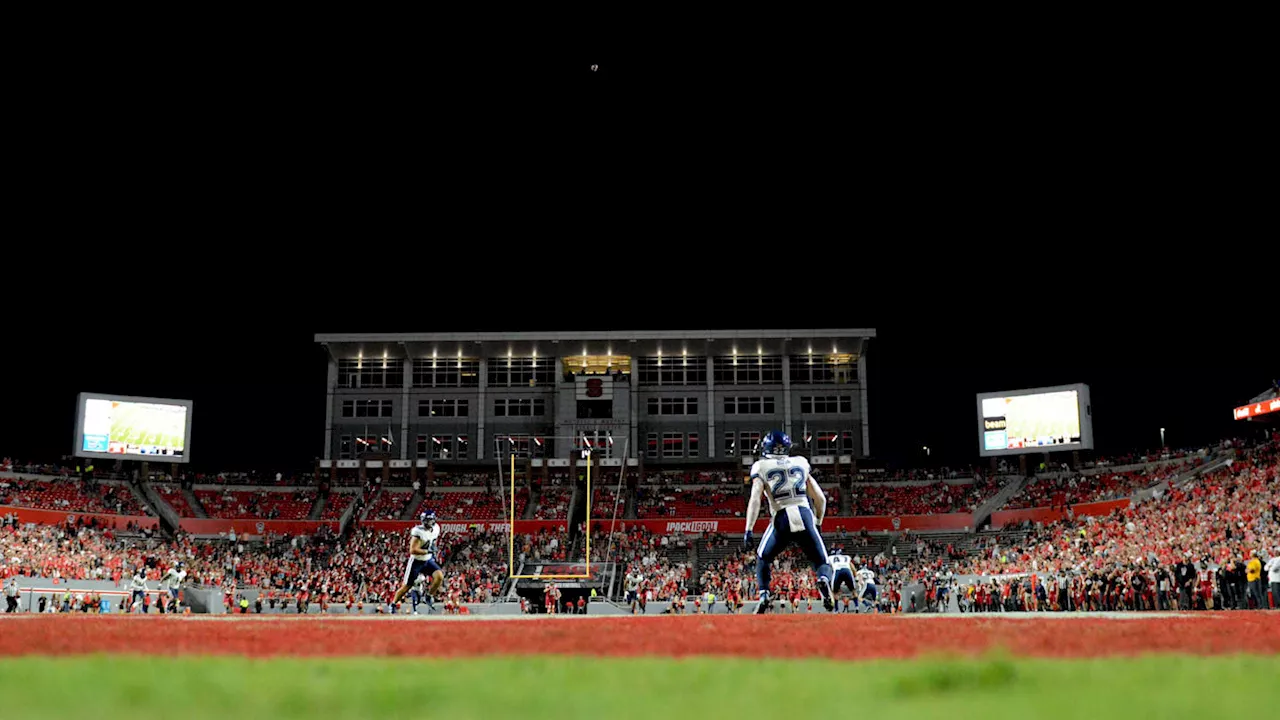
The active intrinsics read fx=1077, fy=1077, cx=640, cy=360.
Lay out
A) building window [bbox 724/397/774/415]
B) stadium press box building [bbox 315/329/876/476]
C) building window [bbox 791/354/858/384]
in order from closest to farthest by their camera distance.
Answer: stadium press box building [bbox 315/329/876/476] → building window [bbox 724/397/774/415] → building window [bbox 791/354/858/384]

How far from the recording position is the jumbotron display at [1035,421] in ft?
218

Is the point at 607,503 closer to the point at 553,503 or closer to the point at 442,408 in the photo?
the point at 553,503

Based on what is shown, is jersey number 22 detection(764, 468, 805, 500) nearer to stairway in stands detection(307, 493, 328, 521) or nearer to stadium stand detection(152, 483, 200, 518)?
stairway in stands detection(307, 493, 328, 521)

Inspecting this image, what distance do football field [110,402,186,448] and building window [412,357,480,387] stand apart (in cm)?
1827

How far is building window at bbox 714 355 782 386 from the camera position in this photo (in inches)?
3273

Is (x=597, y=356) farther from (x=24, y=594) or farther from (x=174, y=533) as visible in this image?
(x=24, y=594)

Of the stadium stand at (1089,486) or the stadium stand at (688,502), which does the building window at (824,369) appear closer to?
the stadium stand at (688,502)

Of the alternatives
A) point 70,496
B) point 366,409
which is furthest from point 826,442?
point 70,496

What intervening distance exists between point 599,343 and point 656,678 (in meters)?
76.7

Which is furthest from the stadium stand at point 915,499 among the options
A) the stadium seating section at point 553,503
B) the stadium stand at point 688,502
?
the stadium seating section at point 553,503

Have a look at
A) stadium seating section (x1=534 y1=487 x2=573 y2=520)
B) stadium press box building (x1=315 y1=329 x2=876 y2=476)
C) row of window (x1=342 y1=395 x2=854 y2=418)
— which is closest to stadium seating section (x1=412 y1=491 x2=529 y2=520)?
stadium seating section (x1=534 y1=487 x2=573 y2=520)

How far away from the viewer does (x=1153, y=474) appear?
6312 cm

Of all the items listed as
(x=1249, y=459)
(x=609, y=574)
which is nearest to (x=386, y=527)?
(x=609, y=574)

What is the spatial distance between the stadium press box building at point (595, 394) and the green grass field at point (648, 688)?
74177 millimetres
